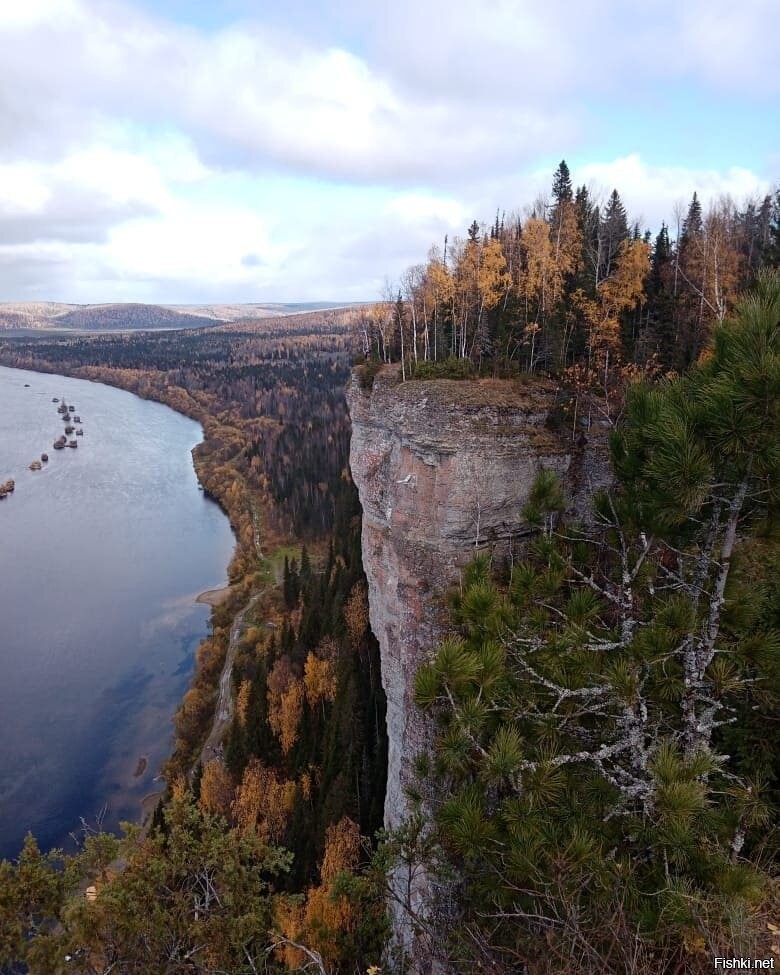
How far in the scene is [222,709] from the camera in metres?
22.9

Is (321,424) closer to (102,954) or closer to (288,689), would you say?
(288,689)

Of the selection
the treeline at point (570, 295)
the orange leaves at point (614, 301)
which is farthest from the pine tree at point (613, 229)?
the orange leaves at point (614, 301)

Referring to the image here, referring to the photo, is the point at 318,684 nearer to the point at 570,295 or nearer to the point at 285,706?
the point at 285,706

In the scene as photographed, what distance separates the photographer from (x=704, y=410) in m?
3.16

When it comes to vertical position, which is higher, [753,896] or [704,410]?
[704,410]

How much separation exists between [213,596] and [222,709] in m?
11.8

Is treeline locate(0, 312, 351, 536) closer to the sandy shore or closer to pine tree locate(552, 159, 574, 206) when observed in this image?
the sandy shore

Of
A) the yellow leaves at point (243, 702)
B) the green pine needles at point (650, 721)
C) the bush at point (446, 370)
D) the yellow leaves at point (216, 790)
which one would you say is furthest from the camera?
the yellow leaves at point (243, 702)

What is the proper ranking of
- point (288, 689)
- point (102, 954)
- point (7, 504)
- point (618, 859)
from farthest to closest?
point (7, 504) → point (288, 689) → point (102, 954) → point (618, 859)

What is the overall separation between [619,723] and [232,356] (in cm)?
13462

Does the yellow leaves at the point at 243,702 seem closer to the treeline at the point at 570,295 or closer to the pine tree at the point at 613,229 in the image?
the treeline at the point at 570,295

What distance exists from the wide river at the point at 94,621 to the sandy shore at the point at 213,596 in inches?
24.5

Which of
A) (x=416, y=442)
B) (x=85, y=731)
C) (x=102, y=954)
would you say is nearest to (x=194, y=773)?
(x=85, y=731)

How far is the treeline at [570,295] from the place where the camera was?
13.3m
